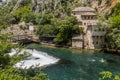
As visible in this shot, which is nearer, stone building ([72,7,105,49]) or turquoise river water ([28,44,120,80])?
turquoise river water ([28,44,120,80])

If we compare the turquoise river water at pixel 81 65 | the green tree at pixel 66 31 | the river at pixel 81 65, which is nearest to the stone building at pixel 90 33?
the green tree at pixel 66 31

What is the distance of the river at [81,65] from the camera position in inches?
1486

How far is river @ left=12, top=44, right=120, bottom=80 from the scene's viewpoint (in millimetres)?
37750

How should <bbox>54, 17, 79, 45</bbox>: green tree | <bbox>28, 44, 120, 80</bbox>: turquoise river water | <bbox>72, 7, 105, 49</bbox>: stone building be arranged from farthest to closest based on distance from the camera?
1. <bbox>54, 17, 79, 45</bbox>: green tree
2. <bbox>72, 7, 105, 49</bbox>: stone building
3. <bbox>28, 44, 120, 80</bbox>: turquoise river water

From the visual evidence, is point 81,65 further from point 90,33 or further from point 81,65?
point 90,33

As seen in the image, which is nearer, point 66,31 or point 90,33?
point 90,33

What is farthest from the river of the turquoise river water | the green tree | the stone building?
the green tree

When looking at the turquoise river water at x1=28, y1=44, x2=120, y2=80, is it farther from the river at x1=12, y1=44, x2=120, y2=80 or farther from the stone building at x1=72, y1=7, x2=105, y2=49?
the stone building at x1=72, y1=7, x2=105, y2=49

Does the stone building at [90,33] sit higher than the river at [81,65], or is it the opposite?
the stone building at [90,33]

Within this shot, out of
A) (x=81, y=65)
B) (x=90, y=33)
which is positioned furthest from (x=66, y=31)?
(x=81, y=65)

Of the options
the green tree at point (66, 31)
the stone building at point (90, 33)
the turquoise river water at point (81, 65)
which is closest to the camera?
the turquoise river water at point (81, 65)

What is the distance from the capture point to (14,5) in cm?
11544

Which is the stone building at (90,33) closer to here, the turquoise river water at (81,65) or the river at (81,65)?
the river at (81,65)

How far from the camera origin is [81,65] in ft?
145
